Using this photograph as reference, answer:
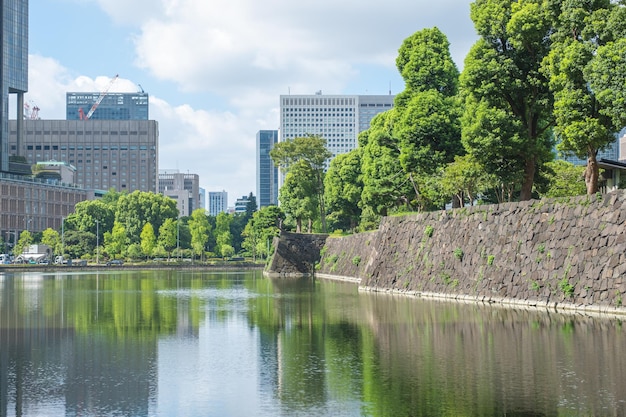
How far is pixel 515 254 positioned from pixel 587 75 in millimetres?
8669

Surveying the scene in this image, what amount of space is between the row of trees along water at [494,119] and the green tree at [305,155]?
0.14 meters

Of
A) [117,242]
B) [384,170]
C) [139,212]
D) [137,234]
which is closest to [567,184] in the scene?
[384,170]

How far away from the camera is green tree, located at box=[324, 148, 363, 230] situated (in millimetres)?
91625

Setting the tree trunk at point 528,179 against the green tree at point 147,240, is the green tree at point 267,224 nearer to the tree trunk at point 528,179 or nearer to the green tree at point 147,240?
the green tree at point 147,240

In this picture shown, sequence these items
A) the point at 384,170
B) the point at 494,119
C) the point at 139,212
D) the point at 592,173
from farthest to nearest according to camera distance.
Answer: the point at 139,212, the point at 384,170, the point at 494,119, the point at 592,173

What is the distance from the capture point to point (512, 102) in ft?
140

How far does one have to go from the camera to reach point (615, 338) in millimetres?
22438

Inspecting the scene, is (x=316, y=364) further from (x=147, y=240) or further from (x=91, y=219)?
(x=91, y=219)

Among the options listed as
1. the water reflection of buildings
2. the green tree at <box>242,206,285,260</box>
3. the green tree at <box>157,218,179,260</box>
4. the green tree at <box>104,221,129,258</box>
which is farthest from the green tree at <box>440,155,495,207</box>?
the green tree at <box>104,221,129,258</box>

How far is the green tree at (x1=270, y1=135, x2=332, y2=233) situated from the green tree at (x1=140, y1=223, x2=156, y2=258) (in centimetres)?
5401

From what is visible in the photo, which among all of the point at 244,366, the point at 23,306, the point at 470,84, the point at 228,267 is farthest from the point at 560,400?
the point at 228,267

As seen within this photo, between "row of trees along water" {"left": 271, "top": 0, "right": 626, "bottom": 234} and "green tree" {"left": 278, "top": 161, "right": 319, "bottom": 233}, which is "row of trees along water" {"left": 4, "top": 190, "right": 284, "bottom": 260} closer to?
"green tree" {"left": 278, "top": 161, "right": 319, "bottom": 233}

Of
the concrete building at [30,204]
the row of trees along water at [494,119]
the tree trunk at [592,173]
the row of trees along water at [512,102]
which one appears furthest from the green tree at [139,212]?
the tree trunk at [592,173]

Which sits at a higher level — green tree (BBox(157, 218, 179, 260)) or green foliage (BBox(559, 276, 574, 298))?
green tree (BBox(157, 218, 179, 260))
